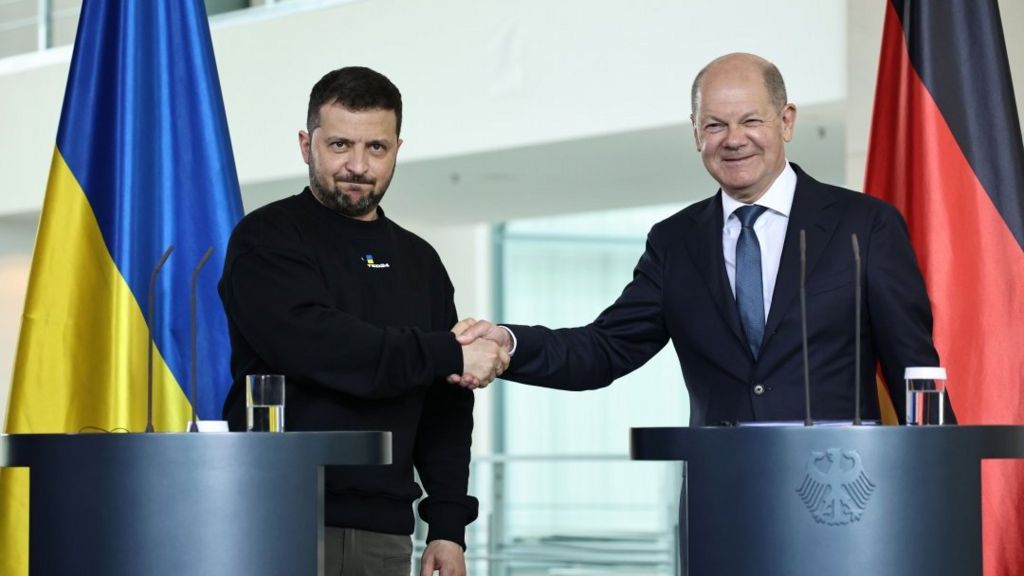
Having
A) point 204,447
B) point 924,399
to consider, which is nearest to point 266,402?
point 204,447

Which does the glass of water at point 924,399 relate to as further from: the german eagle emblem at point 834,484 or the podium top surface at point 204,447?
the podium top surface at point 204,447

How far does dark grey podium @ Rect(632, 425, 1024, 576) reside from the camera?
241 cm

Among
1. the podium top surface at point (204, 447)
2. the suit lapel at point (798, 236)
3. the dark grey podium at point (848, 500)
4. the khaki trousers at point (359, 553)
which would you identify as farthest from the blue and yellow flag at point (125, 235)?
the dark grey podium at point (848, 500)

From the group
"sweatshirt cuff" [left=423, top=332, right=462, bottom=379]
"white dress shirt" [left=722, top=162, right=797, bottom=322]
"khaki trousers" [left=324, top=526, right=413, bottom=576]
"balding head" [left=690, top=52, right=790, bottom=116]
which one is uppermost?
"balding head" [left=690, top=52, right=790, bottom=116]

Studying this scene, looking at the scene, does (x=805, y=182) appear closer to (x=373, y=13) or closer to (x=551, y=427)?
(x=373, y=13)

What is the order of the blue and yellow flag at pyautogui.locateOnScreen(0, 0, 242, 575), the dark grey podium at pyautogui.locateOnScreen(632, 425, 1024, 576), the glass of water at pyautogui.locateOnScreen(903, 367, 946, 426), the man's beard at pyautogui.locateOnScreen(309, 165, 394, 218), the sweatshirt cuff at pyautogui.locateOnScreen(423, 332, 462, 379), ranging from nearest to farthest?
the dark grey podium at pyautogui.locateOnScreen(632, 425, 1024, 576) < the glass of water at pyautogui.locateOnScreen(903, 367, 946, 426) < the sweatshirt cuff at pyautogui.locateOnScreen(423, 332, 462, 379) < the man's beard at pyautogui.locateOnScreen(309, 165, 394, 218) < the blue and yellow flag at pyautogui.locateOnScreen(0, 0, 242, 575)

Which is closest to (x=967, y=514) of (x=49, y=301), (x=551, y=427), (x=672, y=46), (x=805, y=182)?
(x=805, y=182)

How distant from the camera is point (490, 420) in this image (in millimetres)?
13305

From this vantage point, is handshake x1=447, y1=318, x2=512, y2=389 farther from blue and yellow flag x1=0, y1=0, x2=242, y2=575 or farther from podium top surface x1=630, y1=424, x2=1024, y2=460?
blue and yellow flag x1=0, y1=0, x2=242, y2=575

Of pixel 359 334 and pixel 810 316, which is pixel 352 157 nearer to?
pixel 359 334

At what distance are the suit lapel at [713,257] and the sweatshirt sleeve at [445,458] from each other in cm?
56

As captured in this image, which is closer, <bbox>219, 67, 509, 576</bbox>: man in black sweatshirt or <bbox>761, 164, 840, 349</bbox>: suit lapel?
<bbox>219, 67, 509, 576</bbox>: man in black sweatshirt

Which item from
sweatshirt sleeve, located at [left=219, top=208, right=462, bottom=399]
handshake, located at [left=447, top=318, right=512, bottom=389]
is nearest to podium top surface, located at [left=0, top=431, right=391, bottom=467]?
sweatshirt sleeve, located at [left=219, top=208, right=462, bottom=399]

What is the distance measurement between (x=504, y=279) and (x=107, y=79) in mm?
9997
